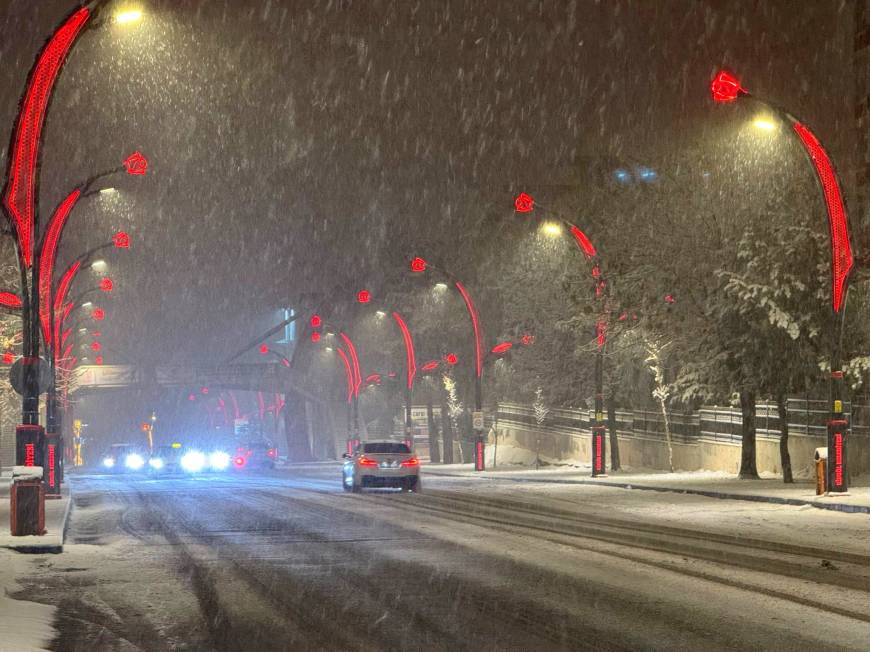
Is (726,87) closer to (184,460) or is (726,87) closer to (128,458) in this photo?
(184,460)

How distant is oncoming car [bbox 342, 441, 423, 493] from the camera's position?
1432 inches

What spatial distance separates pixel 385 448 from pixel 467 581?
23.7 m

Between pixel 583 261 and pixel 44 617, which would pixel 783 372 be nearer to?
pixel 583 261

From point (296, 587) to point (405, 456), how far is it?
77.1 feet

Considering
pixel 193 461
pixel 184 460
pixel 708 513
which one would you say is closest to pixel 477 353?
pixel 184 460

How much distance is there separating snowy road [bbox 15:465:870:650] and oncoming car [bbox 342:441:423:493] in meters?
10.00

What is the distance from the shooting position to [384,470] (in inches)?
1432

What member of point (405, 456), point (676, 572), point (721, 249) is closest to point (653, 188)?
point (721, 249)

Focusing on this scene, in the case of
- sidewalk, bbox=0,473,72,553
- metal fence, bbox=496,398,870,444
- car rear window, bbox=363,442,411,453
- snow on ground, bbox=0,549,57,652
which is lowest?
snow on ground, bbox=0,549,57,652

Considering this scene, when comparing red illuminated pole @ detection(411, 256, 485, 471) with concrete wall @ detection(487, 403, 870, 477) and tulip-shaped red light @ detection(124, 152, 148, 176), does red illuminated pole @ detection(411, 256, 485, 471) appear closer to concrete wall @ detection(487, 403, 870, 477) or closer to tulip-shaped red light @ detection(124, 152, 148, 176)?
concrete wall @ detection(487, 403, 870, 477)

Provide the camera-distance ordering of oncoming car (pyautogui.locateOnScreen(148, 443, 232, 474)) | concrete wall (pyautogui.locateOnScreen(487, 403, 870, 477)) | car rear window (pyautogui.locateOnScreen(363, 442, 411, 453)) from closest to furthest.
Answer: car rear window (pyautogui.locateOnScreen(363, 442, 411, 453))
concrete wall (pyautogui.locateOnScreen(487, 403, 870, 477))
oncoming car (pyautogui.locateOnScreen(148, 443, 232, 474))

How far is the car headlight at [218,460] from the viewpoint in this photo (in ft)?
245

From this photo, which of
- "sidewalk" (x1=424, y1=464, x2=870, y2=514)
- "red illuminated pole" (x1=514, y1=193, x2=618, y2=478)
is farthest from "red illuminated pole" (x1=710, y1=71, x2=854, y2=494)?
"red illuminated pole" (x1=514, y1=193, x2=618, y2=478)

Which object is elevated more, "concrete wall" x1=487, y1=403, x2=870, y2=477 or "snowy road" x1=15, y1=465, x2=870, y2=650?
"concrete wall" x1=487, y1=403, x2=870, y2=477
